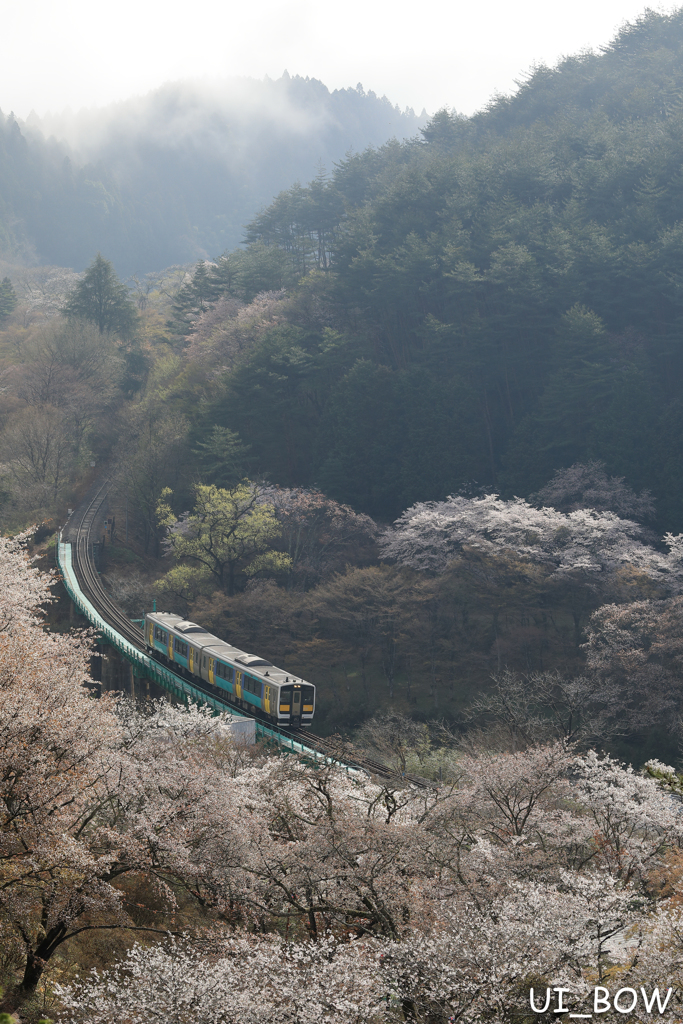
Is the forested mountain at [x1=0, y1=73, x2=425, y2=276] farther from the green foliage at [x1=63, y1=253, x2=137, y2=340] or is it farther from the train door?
the train door

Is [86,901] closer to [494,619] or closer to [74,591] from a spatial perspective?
[494,619]

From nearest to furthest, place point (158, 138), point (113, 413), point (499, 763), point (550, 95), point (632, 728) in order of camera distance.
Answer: point (499, 763), point (632, 728), point (113, 413), point (550, 95), point (158, 138)

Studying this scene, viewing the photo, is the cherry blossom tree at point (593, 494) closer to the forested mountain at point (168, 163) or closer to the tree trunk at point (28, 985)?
the tree trunk at point (28, 985)

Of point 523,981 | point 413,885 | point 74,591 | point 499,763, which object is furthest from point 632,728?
point 74,591

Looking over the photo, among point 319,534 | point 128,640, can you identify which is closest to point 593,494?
point 319,534

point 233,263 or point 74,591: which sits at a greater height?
point 233,263

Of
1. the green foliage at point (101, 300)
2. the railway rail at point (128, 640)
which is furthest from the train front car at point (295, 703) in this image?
the green foliage at point (101, 300)
